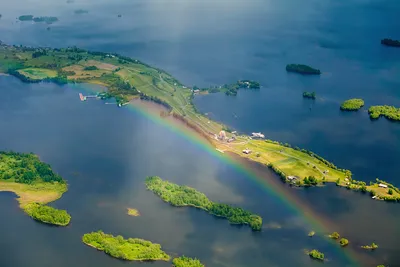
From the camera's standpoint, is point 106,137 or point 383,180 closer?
point 383,180

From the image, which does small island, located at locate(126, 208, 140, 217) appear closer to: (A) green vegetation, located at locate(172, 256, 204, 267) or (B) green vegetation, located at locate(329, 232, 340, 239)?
(A) green vegetation, located at locate(172, 256, 204, 267)

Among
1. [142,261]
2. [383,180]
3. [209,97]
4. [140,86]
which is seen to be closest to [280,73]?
[209,97]

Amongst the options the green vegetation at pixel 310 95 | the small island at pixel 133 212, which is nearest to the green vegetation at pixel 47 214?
the small island at pixel 133 212

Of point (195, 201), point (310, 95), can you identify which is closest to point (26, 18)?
point (310, 95)

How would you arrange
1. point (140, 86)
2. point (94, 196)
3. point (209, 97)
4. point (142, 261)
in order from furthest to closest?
point (140, 86), point (209, 97), point (94, 196), point (142, 261)

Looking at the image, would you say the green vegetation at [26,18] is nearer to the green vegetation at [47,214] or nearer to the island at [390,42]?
the island at [390,42]

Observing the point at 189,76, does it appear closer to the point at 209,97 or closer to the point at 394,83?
the point at 209,97

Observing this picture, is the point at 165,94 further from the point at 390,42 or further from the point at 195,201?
the point at 390,42
